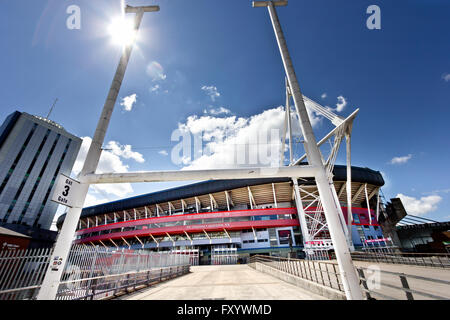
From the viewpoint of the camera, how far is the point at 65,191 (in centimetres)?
442

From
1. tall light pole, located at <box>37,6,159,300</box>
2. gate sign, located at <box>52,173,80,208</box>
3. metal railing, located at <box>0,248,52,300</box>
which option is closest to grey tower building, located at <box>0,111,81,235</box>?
metal railing, located at <box>0,248,52,300</box>

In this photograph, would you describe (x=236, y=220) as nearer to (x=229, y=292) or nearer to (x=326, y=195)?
(x=229, y=292)

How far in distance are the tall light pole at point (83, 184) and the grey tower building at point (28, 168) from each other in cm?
5898

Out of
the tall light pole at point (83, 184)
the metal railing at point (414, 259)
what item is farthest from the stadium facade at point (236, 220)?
the tall light pole at point (83, 184)

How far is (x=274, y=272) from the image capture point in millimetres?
12695

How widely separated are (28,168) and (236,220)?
60.1 m

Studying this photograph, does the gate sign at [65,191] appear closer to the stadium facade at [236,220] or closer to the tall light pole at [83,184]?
the tall light pole at [83,184]

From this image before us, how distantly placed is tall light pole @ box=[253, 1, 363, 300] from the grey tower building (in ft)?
209

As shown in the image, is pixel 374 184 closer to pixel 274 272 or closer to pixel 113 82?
pixel 274 272

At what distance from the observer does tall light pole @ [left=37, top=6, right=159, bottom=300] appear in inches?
162

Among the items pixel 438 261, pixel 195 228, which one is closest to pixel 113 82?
pixel 438 261

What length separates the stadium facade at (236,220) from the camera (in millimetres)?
35094

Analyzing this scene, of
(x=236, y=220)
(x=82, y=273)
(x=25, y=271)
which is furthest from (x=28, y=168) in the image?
(x=82, y=273)

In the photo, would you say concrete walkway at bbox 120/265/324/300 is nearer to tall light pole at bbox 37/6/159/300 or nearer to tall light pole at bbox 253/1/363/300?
tall light pole at bbox 253/1/363/300
